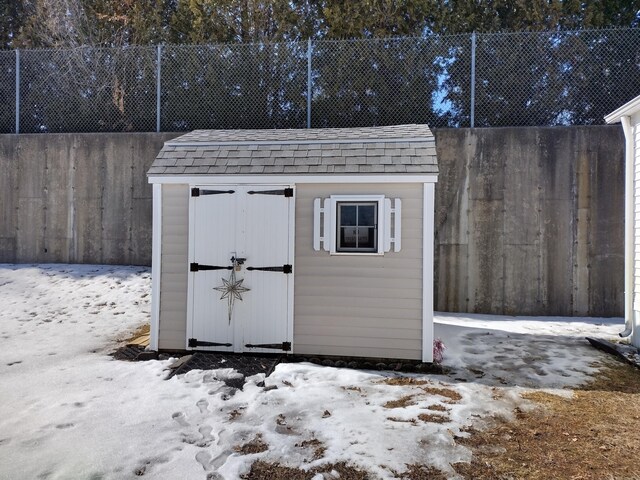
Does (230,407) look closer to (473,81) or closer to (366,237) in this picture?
(366,237)

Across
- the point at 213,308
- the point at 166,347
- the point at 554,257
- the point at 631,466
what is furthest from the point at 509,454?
the point at 554,257

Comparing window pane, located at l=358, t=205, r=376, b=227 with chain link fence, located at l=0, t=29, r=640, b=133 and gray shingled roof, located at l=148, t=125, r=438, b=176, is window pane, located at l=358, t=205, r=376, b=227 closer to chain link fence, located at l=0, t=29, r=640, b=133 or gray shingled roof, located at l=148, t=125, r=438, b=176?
gray shingled roof, located at l=148, t=125, r=438, b=176

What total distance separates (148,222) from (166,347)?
368 cm

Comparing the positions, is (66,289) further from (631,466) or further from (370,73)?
(631,466)

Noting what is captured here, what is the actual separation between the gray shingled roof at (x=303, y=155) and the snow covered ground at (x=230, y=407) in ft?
7.24

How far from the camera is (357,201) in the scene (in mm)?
4629

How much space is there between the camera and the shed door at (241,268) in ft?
15.6

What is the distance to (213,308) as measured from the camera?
15.8 feet

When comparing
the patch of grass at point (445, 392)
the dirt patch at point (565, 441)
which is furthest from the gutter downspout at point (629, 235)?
the patch of grass at point (445, 392)

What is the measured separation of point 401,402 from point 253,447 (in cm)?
137

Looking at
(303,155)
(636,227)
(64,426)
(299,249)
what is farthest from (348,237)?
(636,227)

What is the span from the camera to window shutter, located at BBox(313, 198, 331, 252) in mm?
4656

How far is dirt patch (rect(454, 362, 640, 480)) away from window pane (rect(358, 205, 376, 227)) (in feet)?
7.56

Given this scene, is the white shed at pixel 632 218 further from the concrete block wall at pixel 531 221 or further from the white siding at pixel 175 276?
the white siding at pixel 175 276
